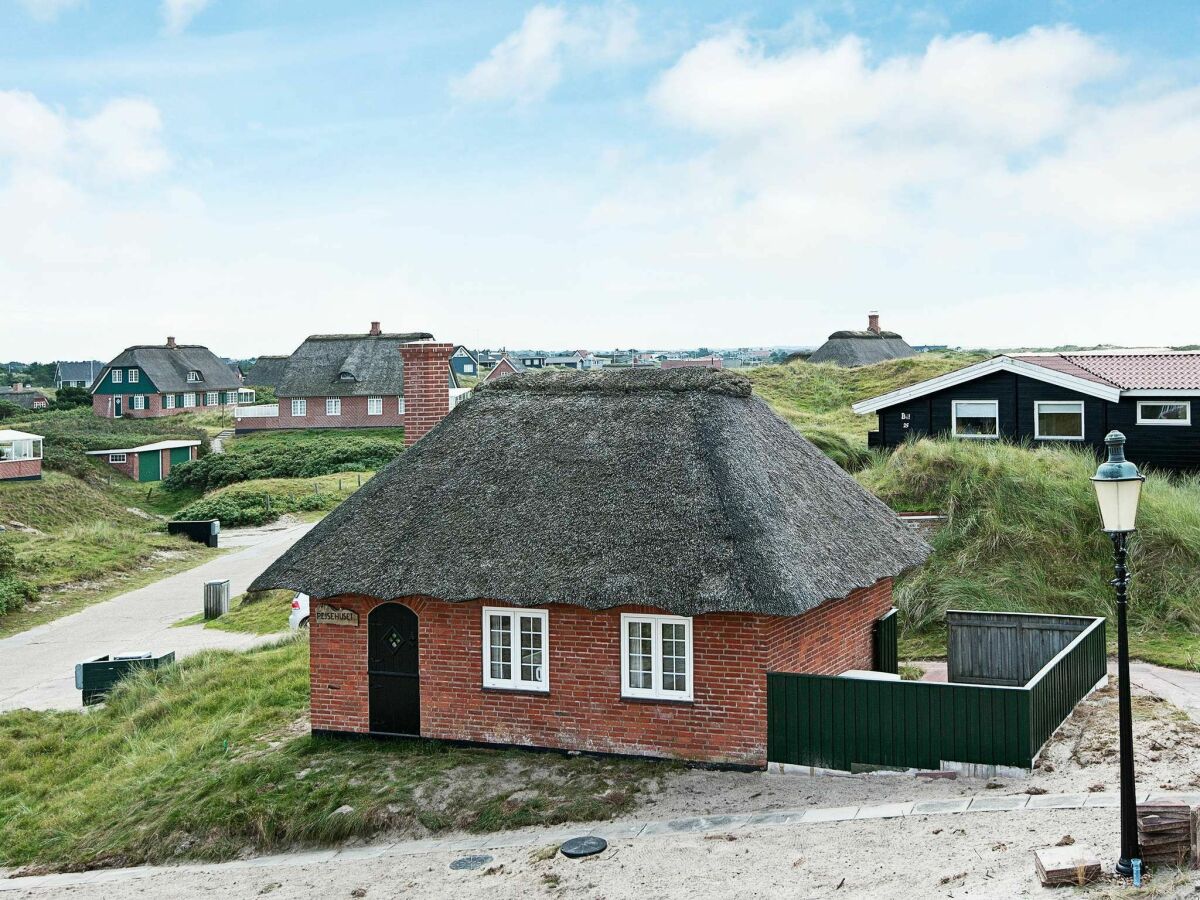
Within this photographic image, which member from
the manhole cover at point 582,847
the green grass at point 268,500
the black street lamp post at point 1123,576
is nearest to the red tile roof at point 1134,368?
the black street lamp post at point 1123,576

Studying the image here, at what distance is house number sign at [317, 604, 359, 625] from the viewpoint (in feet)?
60.5

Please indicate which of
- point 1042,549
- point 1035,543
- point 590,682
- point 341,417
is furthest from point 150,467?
point 590,682

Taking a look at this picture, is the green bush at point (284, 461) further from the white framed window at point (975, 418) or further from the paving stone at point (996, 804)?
the paving stone at point (996, 804)

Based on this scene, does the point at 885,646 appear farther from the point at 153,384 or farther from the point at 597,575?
the point at 153,384

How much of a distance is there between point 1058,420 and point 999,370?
209 centimetres

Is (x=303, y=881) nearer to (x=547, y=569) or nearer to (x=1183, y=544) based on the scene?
Answer: (x=547, y=569)

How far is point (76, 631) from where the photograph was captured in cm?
3362

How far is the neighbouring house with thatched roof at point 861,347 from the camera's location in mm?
75188

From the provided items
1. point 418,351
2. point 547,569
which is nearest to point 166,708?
point 418,351

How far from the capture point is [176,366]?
93.8m

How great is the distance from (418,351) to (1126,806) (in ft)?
47.6

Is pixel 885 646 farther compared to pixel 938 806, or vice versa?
pixel 885 646

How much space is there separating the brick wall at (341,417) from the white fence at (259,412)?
271 millimetres

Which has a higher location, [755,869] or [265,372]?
[265,372]
